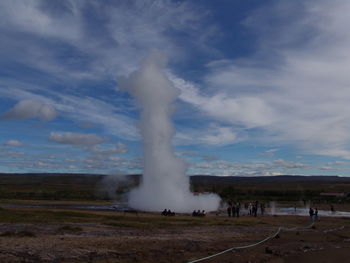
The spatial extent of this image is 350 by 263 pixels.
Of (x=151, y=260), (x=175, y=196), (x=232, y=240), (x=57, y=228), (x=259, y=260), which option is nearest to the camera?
(x=151, y=260)

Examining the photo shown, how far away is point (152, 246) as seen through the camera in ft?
53.0

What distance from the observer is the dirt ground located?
13.4 metres

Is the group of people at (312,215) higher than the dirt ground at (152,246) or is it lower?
higher

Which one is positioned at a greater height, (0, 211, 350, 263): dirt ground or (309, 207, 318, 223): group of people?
(309, 207, 318, 223): group of people

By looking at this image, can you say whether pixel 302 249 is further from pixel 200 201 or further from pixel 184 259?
pixel 200 201

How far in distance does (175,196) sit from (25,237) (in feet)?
87.5

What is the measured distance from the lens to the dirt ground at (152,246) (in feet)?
44.1

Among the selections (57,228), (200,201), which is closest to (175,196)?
(200,201)

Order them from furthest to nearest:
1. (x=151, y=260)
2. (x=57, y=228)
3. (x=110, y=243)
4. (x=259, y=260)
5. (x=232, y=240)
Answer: (x=57, y=228) < (x=232, y=240) < (x=110, y=243) < (x=259, y=260) < (x=151, y=260)

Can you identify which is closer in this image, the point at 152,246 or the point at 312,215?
the point at 152,246

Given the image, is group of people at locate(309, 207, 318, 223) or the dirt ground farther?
group of people at locate(309, 207, 318, 223)

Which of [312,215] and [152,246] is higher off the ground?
[312,215]

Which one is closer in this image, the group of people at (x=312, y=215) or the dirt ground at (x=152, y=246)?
the dirt ground at (x=152, y=246)

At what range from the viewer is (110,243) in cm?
1634
